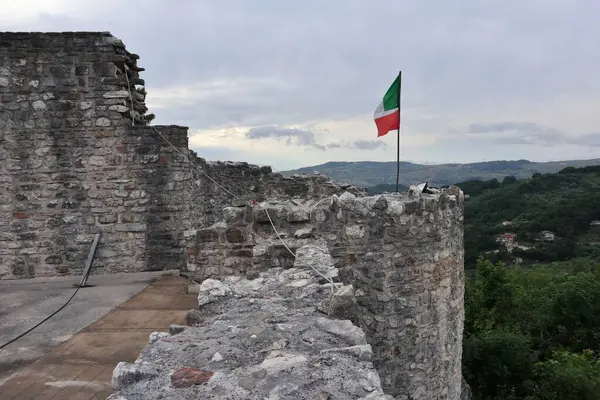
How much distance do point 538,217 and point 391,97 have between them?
43.8 metres

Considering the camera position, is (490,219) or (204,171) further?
(490,219)

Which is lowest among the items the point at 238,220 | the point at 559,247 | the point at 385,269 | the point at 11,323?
the point at 559,247

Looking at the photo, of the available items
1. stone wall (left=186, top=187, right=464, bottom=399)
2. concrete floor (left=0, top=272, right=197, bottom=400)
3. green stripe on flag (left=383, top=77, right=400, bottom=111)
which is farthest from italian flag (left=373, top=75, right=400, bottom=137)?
concrete floor (left=0, top=272, right=197, bottom=400)

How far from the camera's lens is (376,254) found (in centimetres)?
587

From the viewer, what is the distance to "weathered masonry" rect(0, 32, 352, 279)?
25.9 ft

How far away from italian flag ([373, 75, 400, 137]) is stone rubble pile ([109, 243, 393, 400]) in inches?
153

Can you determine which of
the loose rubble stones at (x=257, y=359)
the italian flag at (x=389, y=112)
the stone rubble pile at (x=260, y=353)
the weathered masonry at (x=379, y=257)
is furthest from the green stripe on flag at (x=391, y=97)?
the loose rubble stones at (x=257, y=359)

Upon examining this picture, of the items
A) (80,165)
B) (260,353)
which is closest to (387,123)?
(80,165)

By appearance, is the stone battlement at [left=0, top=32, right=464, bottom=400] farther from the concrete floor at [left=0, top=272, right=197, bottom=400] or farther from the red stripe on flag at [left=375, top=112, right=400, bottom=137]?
the red stripe on flag at [left=375, top=112, right=400, bottom=137]

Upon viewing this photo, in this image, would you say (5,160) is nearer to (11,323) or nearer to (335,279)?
(11,323)

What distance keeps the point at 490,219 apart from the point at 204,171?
141 ft

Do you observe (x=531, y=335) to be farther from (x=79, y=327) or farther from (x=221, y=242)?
(x=79, y=327)

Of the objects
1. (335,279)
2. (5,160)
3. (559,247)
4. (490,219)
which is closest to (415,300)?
(335,279)

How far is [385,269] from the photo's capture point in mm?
5906
